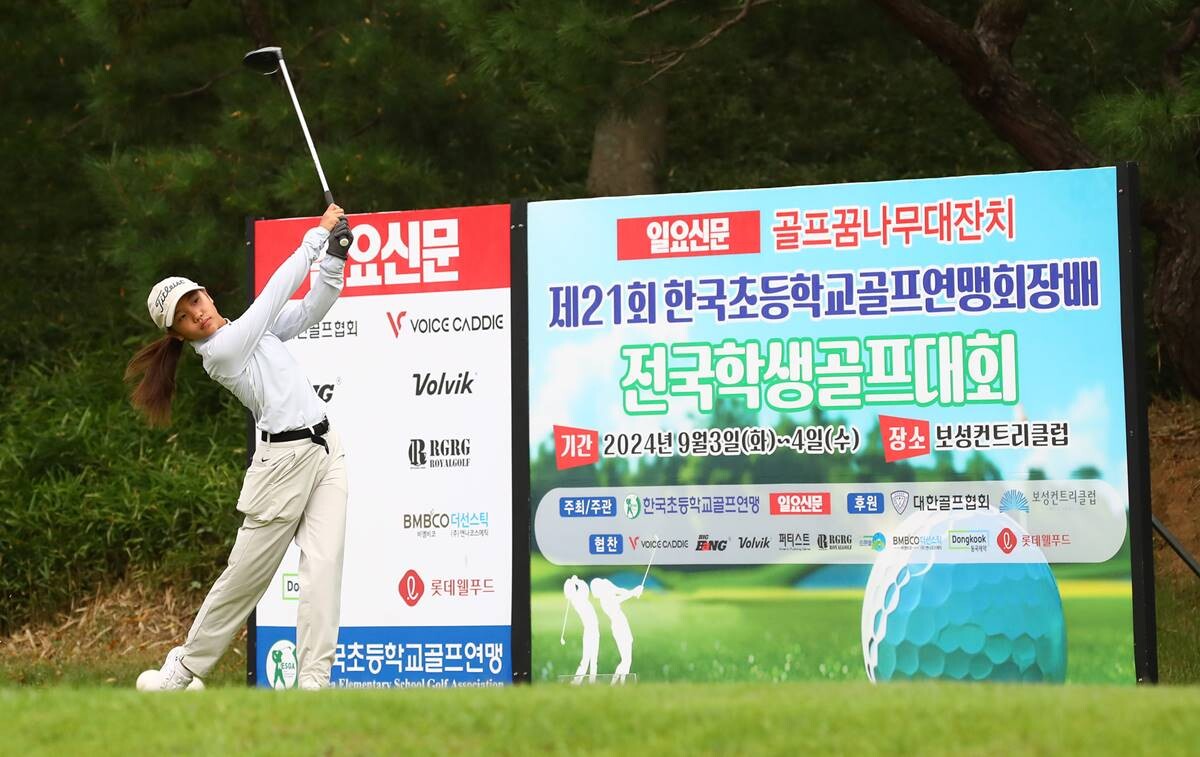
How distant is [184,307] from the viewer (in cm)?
766

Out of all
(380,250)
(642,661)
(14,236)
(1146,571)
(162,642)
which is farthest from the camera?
(14,236)

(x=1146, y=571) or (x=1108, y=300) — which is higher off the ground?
(x=1108, y=300)

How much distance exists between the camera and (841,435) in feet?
25.8

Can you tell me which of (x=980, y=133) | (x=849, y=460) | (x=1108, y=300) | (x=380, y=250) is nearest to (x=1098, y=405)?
(x=1108, y=300)

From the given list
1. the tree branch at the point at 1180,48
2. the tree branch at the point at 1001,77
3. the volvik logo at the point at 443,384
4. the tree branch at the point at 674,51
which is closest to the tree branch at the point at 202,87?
the tree branch at the point at 674,51

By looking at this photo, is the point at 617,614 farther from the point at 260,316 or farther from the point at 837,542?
the point at 260,316

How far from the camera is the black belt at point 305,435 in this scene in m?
7.71

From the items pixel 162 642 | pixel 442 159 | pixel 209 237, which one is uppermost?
pixel 442 159

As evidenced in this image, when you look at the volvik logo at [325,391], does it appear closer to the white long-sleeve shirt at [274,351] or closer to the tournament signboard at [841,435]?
the white long-sleeve shirt at [274,351]

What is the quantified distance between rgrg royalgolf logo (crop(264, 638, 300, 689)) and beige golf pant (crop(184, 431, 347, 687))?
90 cm

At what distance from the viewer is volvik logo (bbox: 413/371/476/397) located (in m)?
8.43

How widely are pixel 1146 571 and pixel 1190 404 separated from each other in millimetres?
7285

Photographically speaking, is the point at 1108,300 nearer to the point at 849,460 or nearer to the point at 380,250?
the point at 849,460

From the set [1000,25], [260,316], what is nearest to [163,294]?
[260,316]
